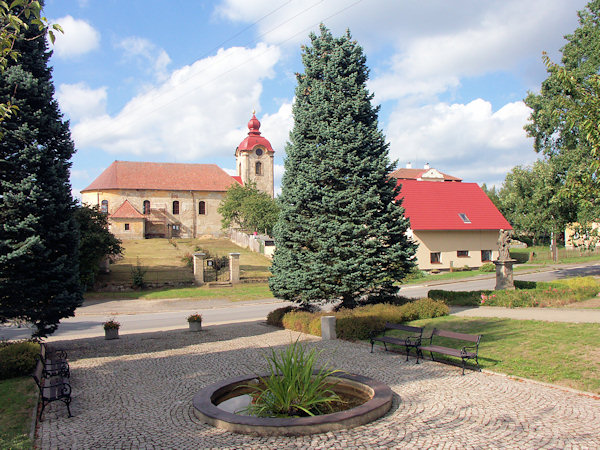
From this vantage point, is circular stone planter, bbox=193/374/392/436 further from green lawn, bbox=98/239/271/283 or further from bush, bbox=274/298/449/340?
green lawn, bbox=98/239/271/283

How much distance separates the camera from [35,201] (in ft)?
38.4

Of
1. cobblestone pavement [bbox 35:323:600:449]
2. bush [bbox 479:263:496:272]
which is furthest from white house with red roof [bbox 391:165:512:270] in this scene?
cobblestone pavement [bbox 35:323:600:449]

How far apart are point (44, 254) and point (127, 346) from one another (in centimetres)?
410

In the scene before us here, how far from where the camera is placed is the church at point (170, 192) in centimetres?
6084

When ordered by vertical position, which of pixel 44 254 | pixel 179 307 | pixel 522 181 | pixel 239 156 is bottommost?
pixel 179 307

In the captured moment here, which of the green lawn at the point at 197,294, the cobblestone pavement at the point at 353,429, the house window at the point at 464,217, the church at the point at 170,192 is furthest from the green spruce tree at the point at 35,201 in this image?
the church at the point at 170,192

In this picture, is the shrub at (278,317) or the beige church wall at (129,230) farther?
the beige church wall at (129,230)

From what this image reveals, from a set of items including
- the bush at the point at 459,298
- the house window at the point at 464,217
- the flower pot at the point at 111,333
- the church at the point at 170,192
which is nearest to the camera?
the flower pot at the point at 111,333

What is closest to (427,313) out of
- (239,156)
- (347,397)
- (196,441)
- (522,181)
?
(347,397)

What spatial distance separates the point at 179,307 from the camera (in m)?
25.3

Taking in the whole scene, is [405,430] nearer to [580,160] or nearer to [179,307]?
[179,307]

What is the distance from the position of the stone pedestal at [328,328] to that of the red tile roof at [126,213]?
49.4m

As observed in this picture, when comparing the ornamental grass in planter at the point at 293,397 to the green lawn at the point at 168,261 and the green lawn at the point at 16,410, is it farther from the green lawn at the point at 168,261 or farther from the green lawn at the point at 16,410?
the green lawn at the point at 168,261

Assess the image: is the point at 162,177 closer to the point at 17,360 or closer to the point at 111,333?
the point at 111,333
